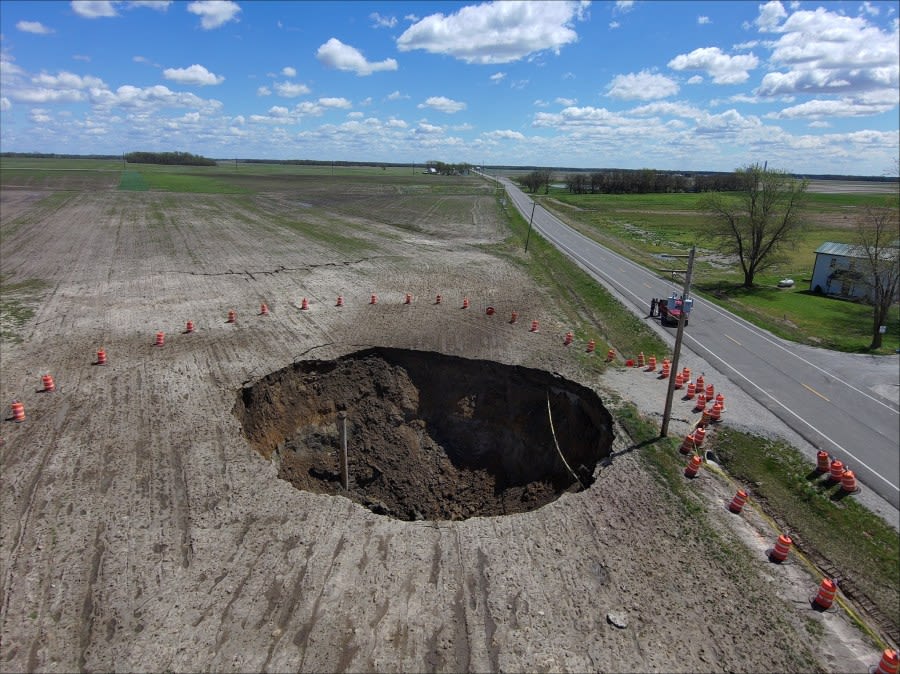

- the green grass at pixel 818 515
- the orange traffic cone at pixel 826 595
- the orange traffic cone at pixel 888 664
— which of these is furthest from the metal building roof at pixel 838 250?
the orange traffic cone at pixel 888 664

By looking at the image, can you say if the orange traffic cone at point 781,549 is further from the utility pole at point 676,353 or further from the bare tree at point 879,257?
the bare tree at point 879,257

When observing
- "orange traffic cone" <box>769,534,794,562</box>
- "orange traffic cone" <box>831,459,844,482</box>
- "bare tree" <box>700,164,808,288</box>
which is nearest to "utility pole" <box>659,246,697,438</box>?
"orange traffic cone" <box>831,459,844,482</box>

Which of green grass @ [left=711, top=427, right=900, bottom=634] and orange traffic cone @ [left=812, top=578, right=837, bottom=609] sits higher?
orange traffic cone @ [left=812, top=578, right=837, bottom=609]

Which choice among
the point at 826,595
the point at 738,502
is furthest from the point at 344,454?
the point at 826,595

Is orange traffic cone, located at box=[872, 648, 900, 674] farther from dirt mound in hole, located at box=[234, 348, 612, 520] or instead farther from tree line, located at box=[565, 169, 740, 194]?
tree line, located at box=[565, 169, 740, 194]

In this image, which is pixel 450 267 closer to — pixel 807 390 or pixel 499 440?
pixel 499 440
